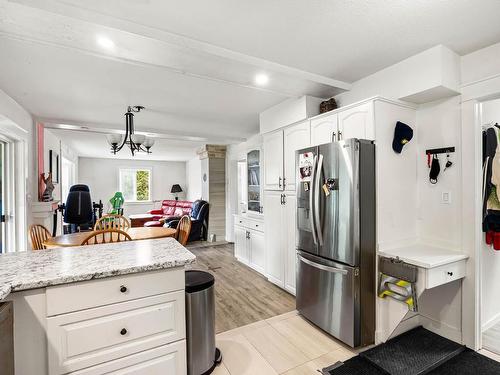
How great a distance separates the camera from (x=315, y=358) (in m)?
2.02

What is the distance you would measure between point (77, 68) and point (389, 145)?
9.52ft

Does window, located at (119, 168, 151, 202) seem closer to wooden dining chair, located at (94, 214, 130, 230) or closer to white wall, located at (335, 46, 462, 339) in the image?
wooden dining chair, located at (94, 214, 130, 230)

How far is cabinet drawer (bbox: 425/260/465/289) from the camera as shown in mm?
1876

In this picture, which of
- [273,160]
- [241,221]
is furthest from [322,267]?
[241,221]

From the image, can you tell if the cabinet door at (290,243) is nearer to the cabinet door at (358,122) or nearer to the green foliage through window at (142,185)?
the cabinet door at (358,122)

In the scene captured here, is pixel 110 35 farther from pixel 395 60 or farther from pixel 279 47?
pixel 395 60

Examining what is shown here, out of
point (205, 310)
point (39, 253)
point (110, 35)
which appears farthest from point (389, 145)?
point (39, 253)

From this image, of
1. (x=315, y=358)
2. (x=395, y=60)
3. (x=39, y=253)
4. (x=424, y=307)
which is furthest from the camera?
(x=424, y=307)

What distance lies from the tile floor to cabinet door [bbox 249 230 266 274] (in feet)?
4.26

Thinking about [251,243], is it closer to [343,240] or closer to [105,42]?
[343,240]

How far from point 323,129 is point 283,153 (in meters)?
0.70

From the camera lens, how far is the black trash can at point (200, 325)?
170cm

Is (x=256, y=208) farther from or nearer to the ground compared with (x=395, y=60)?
nearer to the ground

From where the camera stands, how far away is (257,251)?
4.03 metres
